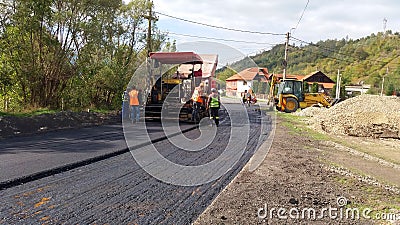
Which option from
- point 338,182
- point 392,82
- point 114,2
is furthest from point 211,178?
point 392,82

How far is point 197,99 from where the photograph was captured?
44.3ft

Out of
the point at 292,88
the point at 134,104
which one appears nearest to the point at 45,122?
the point at 134,104

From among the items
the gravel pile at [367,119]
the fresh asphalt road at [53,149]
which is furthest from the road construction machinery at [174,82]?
the gravel pile at [367,119]

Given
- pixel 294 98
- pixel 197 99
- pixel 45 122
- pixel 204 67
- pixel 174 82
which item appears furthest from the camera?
pixel 294 98

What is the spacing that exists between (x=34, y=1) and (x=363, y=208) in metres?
11.7

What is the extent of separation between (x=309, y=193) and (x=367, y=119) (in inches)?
373

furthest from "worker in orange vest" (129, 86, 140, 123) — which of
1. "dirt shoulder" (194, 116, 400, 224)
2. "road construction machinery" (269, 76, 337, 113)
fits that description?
"road construction machinery" (269, 76, 337, 113)

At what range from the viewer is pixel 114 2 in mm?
16344

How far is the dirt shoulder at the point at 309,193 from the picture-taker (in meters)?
3.99

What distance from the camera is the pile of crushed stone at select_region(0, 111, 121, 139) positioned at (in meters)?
9.59

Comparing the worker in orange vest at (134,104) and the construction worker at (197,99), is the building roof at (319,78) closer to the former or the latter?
the construction worker at (197,99)

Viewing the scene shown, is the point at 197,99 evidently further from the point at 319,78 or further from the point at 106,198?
the point at 319,78

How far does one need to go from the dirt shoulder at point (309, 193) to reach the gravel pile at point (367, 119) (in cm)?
539

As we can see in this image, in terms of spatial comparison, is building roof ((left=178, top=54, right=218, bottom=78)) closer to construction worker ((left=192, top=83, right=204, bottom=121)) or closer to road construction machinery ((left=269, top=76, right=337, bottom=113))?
construction worker ((left=192, top=83, right=204, bottom=121))
